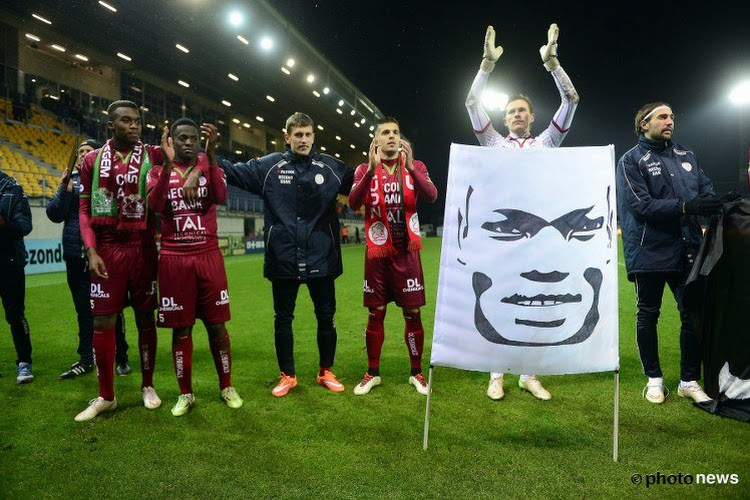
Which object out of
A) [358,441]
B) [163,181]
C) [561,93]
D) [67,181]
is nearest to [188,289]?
[163,181]

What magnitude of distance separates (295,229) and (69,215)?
2.21 meters

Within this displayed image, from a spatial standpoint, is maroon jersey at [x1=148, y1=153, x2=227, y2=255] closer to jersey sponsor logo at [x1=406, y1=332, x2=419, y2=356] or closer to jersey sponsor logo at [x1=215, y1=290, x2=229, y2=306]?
jersey sponsor logo at [x1=215, y1=290, x2=229, y2=306]

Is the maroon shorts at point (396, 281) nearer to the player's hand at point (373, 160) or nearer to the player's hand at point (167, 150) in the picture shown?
the player's hand at point (373, 160)

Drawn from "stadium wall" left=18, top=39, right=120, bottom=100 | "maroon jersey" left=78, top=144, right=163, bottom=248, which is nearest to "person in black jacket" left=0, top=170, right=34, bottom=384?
"maroon jersey" left=78, top=144, right=163, bottom=248

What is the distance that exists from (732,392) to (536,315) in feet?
5.41

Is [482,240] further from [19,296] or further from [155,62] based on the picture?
[155,62]

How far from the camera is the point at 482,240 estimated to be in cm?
271

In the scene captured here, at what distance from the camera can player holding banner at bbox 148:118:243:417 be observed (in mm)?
3285

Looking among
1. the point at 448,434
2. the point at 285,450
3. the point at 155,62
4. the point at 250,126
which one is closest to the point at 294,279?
the point at 285,450

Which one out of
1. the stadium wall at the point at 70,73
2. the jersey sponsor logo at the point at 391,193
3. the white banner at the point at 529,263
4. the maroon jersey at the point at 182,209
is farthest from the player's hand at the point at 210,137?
the stadium wall at the point at 70,73

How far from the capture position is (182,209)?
3.31 m

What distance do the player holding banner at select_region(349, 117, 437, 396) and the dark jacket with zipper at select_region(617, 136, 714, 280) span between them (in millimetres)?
1492

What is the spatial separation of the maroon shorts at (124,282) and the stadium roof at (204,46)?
60.8 feet

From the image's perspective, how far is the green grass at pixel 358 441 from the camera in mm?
2291
